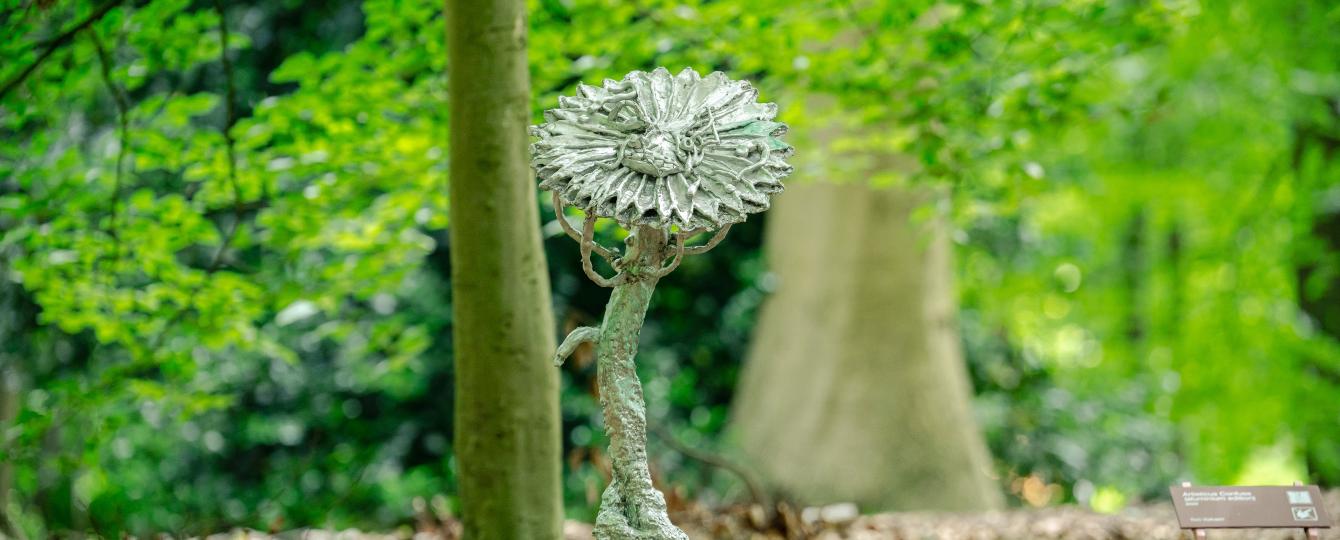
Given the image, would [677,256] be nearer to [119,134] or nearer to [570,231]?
[570,231]

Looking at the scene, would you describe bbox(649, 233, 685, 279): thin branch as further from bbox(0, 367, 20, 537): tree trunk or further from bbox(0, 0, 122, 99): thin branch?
bbox(0, 367, 20, 537): tree trunk

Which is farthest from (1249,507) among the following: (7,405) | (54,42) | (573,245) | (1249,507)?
(7,405)

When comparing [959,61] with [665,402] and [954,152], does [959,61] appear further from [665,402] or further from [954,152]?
[665,402]

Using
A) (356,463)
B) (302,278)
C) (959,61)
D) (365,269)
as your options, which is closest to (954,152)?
(959,61)

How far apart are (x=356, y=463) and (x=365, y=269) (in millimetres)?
2027

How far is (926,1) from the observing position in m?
3.53

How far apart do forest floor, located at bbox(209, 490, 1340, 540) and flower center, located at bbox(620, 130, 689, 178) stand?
2049mm

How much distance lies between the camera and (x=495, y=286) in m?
2.83

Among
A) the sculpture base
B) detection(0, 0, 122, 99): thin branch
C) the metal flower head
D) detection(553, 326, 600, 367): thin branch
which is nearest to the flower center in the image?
A: the metal flower head

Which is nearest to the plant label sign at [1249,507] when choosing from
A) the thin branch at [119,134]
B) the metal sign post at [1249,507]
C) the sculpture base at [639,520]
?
the metal sign post at [1249,507]

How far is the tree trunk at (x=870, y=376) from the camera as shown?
5.71 m

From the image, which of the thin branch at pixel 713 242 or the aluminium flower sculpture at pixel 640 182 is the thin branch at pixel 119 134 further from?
the thin branch at pixel 713 242

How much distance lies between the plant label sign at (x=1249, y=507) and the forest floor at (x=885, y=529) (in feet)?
2.62

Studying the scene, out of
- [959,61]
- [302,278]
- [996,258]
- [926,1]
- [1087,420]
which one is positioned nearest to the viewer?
[926,1]
